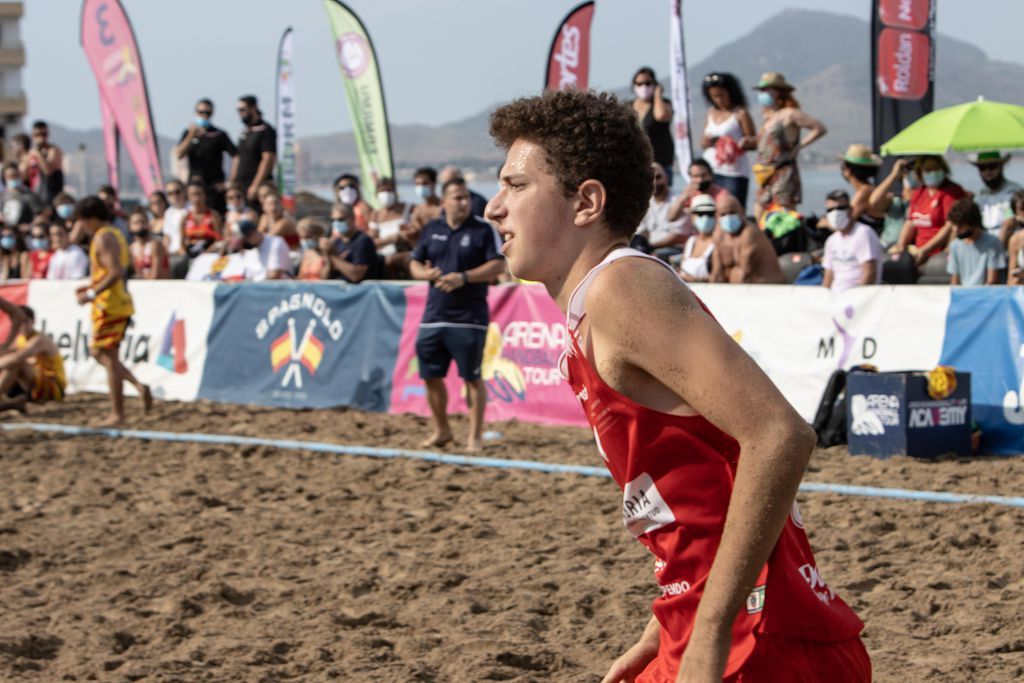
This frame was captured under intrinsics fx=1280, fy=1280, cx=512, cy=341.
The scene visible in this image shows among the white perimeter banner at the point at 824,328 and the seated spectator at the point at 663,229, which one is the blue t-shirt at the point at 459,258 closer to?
the white perimeter banner at the point at 824,328

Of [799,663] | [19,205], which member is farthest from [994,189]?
[19,205]

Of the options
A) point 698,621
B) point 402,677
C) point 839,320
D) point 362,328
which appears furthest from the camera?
point 362,328

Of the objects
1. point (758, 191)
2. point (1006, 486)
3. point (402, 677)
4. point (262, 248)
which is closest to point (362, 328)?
point (262, 248)

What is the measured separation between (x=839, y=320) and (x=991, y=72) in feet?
626

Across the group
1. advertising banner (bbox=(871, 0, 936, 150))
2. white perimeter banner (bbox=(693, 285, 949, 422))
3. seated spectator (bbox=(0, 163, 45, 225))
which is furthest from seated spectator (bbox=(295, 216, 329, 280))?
seated spectator (bbox=(0, 163, 45, 225))

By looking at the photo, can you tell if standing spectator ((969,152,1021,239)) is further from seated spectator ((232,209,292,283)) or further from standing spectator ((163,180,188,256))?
standing spectator ((163,180,188,256))

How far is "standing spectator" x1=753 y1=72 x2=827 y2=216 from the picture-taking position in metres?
11.1

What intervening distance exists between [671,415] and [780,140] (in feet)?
31.7

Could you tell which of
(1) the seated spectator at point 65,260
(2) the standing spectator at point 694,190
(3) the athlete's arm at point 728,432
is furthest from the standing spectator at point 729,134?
(3) the athlete's arm at point 728,432

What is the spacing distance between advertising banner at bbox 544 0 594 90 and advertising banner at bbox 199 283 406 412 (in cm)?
477

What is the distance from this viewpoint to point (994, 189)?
10.2 metres

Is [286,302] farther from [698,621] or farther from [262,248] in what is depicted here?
[698,621]

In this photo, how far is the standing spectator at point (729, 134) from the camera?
456 inches

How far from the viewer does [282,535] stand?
6797mm
